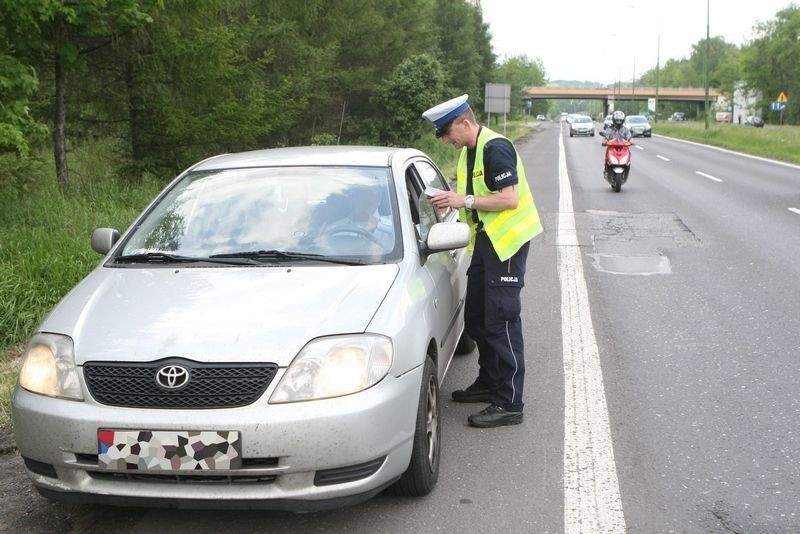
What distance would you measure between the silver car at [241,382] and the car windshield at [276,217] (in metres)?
0.04

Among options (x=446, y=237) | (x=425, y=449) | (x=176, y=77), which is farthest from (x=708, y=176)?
(x=425, y=449)

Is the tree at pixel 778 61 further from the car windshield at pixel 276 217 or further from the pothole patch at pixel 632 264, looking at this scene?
the car windshield at pixel 276 217

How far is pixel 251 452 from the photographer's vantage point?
2.99 m

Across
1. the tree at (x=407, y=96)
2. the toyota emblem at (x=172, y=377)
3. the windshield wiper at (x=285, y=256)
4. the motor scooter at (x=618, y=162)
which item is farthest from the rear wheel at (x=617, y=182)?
the toyota emblem at (x=172, y=377)

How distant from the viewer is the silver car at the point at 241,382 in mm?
3023

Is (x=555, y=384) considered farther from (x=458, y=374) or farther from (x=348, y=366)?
(x=348, y=366)

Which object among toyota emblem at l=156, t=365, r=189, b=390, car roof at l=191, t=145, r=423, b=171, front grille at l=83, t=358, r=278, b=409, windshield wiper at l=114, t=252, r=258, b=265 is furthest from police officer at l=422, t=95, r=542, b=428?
toyota emblem at l=156, t=365, r=189, b=390

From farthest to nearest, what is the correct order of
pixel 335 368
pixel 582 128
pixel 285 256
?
1. pixel 582 128
2. pixel 285 256
3. pixel 335 368

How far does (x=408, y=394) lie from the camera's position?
336 centimetres

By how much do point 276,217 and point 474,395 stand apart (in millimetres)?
1630

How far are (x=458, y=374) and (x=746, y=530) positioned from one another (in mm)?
2437

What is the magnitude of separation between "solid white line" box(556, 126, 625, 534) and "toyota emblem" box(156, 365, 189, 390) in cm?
165

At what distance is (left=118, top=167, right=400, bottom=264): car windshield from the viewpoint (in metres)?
4.12

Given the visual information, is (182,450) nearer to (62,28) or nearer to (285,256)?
(285,256)
